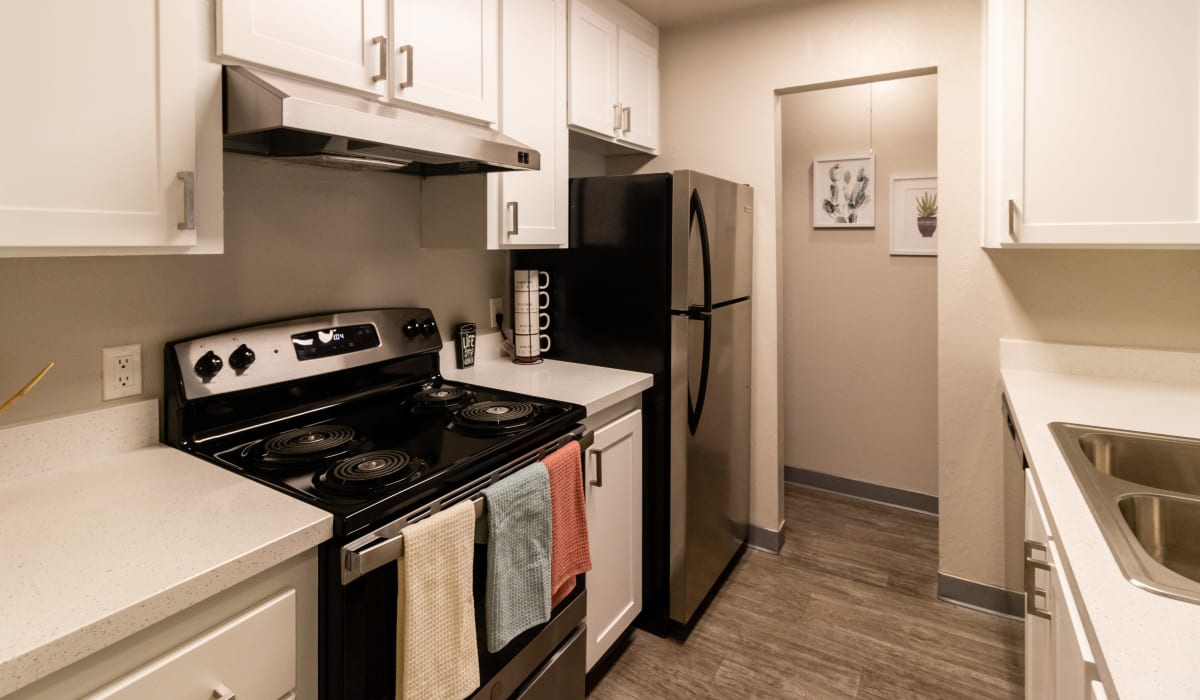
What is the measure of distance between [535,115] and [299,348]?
3.46 feet

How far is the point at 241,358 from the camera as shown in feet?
4.96

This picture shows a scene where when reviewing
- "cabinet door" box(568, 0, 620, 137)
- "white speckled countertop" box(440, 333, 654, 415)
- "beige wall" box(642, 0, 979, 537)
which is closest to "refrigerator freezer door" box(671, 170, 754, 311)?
"beige wall" box(642, 0, 979, 537)

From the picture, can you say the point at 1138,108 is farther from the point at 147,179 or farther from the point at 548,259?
the point at 147,179

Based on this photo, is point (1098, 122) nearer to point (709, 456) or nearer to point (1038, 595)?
point (1038, 595)

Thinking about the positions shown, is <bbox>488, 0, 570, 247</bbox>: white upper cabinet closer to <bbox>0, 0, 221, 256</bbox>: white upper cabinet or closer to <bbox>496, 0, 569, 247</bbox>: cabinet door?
<bbox>496, 0, 569, 247</bbox>: cabinet door

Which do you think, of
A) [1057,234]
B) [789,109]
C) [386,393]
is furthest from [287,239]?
[789,109]

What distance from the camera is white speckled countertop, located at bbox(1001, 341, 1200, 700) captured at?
0.67 meters

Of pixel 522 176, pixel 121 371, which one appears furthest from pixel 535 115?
pixel 121 371

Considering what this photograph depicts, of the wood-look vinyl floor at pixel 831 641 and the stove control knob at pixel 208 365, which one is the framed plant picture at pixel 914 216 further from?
the stove control knob at pixel 208 365

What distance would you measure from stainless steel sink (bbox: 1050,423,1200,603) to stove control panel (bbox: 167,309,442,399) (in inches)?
67.8

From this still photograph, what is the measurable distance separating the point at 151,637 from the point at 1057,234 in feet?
7.27

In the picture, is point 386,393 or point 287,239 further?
point 386,393

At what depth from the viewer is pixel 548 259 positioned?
2.40 meters

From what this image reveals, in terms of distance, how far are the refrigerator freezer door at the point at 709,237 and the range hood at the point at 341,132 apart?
2.01 feet
